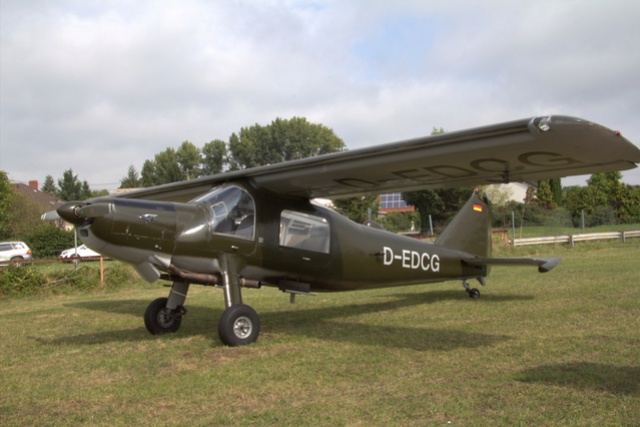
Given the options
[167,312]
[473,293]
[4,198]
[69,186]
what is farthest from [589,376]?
[69,186]

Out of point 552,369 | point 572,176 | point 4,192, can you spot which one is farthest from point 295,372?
point 4,192

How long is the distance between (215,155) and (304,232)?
287ft

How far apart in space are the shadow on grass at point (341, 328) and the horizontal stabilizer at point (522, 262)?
2.51 feet

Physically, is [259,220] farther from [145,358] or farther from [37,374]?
[37,374]

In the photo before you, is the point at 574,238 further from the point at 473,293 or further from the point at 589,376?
the point at 589,376

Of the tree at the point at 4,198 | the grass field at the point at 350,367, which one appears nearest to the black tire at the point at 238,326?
the grass field at the point at 350,367

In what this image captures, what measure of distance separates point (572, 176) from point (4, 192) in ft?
111

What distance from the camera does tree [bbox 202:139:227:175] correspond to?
93875 mm

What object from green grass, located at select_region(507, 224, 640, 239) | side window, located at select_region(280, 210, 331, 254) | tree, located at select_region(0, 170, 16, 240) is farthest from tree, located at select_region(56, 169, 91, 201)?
side window, located at select_region(280, 210, 331, 254)

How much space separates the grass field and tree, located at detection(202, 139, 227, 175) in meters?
84.1

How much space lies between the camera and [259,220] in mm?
8398

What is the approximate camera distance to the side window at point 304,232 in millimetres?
8703

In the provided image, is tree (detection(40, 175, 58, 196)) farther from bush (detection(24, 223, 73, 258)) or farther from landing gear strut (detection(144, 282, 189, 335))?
landing gear strut (detection(144, 282, 189, 335))

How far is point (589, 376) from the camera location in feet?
16.9
